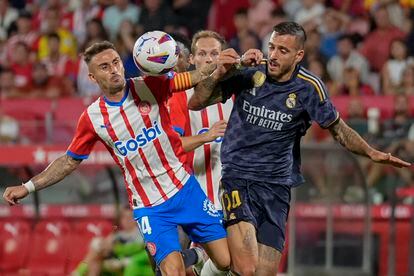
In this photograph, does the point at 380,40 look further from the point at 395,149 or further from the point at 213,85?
the point at 213,85

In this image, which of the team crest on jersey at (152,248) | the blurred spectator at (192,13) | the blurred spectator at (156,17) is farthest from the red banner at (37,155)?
the team crest on jersey at (152,248)

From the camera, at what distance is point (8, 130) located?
13578 mm

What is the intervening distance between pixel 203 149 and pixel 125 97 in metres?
1.27

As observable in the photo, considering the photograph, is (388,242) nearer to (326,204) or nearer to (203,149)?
(326,204)

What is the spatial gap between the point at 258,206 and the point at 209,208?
13.7 inches

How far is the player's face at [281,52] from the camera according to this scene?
8203mm

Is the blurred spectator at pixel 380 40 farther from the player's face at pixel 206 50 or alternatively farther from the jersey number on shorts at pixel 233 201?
the jersey number on shorts at pixel 233 201

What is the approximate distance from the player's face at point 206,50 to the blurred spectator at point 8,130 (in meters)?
4.75

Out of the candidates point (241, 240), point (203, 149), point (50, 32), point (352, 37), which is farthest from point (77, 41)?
point (241, 240)

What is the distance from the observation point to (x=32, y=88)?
631 inches

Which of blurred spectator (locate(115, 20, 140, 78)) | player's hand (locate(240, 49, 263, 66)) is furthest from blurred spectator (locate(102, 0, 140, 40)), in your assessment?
player's hand (locate(240, 49, 263, 66))

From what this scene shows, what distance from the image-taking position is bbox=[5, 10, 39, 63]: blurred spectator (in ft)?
57.0

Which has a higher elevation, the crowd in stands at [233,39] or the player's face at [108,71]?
the crowd in stands at [233,39]

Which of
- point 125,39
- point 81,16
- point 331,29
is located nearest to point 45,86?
point 125,39
